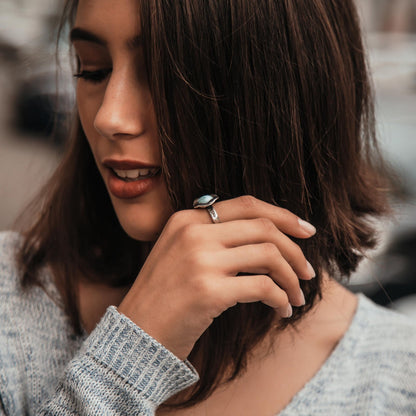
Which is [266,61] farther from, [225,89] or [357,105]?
[357,105]

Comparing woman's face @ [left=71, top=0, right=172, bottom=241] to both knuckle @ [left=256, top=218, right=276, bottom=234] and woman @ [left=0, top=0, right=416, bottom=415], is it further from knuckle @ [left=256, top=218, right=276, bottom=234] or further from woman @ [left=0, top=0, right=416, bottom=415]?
knuckle @ [left=256, top=218, right=276, bottom=234]

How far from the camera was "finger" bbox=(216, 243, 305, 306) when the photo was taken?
29.5 inches

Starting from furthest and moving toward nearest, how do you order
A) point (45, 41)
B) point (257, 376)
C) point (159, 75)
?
point (45, 41) → point (257, 376) → point (159, 75)

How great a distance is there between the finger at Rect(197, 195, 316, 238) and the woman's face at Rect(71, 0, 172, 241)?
0.31 ft

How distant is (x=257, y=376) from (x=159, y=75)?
0.57 metres

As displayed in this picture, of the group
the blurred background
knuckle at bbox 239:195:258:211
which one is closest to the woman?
knuckle at bbox 239:195:258:211

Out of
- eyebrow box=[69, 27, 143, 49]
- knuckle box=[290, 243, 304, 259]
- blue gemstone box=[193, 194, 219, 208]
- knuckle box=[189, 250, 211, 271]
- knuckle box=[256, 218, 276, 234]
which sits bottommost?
knuckle box=[290, 243, 304, 259]

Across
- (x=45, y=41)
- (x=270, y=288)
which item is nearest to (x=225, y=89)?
(x=270, y=288)

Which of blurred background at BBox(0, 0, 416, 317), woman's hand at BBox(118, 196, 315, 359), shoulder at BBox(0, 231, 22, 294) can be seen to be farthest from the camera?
blurred background at BBox(0, 0, 416, 317)

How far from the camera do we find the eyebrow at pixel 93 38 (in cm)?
74

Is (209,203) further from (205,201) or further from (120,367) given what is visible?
(120,367)

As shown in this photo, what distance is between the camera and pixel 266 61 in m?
0.77

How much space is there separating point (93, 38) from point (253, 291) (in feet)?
1.48

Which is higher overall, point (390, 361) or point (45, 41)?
point (45, 41)
